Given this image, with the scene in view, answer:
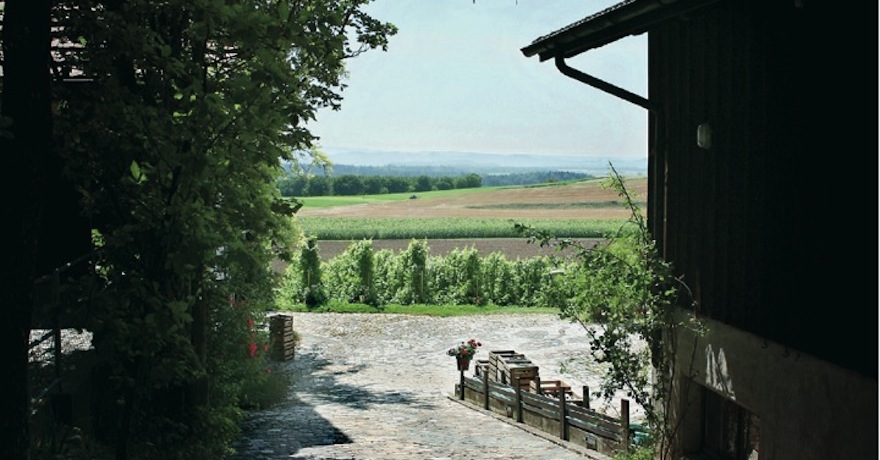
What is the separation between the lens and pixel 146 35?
8.18 m

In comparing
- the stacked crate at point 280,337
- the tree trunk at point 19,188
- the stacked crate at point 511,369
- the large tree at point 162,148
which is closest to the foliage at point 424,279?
the stacked crate at point 280,337

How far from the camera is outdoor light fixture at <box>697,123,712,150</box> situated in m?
8.62

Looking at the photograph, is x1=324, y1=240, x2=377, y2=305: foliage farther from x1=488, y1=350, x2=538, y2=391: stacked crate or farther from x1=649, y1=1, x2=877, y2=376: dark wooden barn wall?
x1=649, y1=1, x2=877, y2=376: dark wooden barn wall

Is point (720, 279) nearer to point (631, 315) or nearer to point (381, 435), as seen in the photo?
point (631, 315)

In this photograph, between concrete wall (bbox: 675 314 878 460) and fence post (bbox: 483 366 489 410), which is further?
fence post (bbox: 483 366 489 410)

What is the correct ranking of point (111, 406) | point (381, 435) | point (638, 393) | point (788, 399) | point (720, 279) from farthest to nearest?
point (381, 435) < point (111, 406) < point (638, 393) < point (720, 279) < point (788, 399)

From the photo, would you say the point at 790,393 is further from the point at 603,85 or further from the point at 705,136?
the point at 603,85

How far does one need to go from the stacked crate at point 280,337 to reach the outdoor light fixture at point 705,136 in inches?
689

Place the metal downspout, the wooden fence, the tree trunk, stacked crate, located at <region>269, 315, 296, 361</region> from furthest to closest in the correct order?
1. stacked crate, located at <region>269, 315, 296, 361</region>
2. the wooden fence
3. the metal downspout
4. the tree trunk

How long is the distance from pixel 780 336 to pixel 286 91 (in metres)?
4.68

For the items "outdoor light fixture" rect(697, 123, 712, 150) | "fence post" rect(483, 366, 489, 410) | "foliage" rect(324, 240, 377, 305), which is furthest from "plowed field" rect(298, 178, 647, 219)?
"outdoor light fixture" rect(697, 123, 712, 150)

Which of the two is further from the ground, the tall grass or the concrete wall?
the concrete wall

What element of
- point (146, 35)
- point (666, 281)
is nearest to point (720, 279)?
point (666, 281)

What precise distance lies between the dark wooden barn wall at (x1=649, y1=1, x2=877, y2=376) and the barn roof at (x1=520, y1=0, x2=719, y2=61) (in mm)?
397
